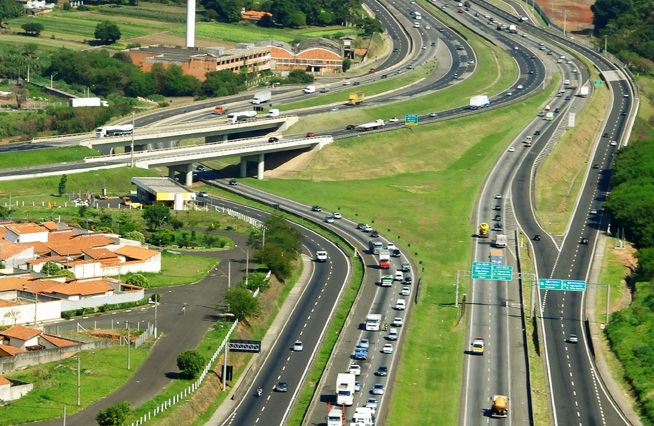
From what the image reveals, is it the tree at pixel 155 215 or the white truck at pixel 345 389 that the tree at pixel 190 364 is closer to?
the white truck at pixel 345 389

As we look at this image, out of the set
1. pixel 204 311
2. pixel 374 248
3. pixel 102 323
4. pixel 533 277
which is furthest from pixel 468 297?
pixel 102 323

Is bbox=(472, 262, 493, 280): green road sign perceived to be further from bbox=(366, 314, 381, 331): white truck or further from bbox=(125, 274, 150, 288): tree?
bbox=(125, 274, 150, 288): tree

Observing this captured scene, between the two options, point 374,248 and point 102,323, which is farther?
point 374,248

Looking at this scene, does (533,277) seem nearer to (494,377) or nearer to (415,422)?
(494,377)

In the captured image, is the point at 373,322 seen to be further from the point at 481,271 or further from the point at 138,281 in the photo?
the point at 138,281

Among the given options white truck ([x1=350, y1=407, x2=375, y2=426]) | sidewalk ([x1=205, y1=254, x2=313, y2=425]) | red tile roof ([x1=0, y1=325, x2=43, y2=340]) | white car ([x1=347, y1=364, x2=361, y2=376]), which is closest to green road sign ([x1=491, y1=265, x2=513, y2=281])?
sidewalk ([x1=205, y1=254, x2=313, y2=425])

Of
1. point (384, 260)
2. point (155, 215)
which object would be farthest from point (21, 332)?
point (384, 260)

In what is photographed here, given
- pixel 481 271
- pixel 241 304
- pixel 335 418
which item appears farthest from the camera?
pixel 481 271

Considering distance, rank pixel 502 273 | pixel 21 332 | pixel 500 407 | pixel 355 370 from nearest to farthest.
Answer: pixel 500 407 < pixel 21 332 < pixel 355 370 < pixel 502 273
